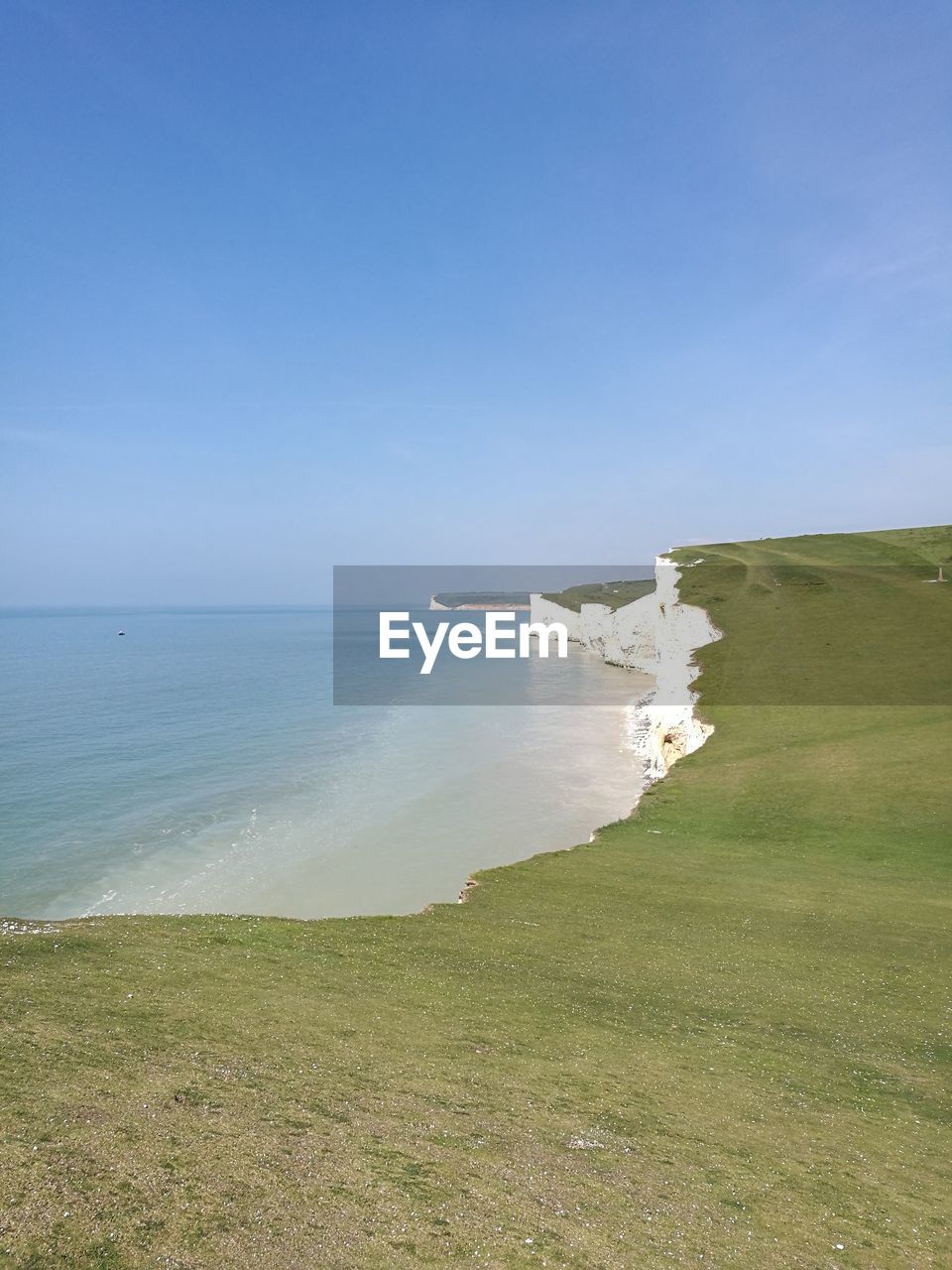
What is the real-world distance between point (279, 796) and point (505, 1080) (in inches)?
1506

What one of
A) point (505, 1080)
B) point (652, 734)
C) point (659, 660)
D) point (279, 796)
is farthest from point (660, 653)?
point (505, 1080)

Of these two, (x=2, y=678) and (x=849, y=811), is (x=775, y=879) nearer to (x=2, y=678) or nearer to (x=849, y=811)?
(x=849, y=811)

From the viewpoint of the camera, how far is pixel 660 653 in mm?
83000

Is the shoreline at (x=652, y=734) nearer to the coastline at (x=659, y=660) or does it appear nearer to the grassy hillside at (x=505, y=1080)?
the coastline at (x=659, y=660)

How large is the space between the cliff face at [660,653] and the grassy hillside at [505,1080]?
23.7 metres

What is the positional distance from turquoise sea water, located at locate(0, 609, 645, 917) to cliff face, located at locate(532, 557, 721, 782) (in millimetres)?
2981

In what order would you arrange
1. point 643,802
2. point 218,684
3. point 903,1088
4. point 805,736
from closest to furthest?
1. point 903,1088
2. point 643,802
3. point 805,736
4. point 218,684

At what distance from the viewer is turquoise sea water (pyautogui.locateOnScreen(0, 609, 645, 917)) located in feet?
104

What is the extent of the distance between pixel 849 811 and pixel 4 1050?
3590 cm

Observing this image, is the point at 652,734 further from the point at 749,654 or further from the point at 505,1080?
the point at 505,1080

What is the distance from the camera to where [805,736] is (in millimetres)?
43938

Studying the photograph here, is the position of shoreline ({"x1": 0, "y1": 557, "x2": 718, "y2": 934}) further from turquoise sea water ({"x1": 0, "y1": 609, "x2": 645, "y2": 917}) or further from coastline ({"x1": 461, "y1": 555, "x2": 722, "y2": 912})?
turquoise sea water ({"x1": 0, "y1": 609, "x2": 645, "y2": 917})

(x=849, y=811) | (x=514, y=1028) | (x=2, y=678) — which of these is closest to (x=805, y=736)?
(x=849, y=811)

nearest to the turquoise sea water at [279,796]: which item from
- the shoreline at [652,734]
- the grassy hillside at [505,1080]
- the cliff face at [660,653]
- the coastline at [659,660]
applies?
the shoreline at [652,734]
